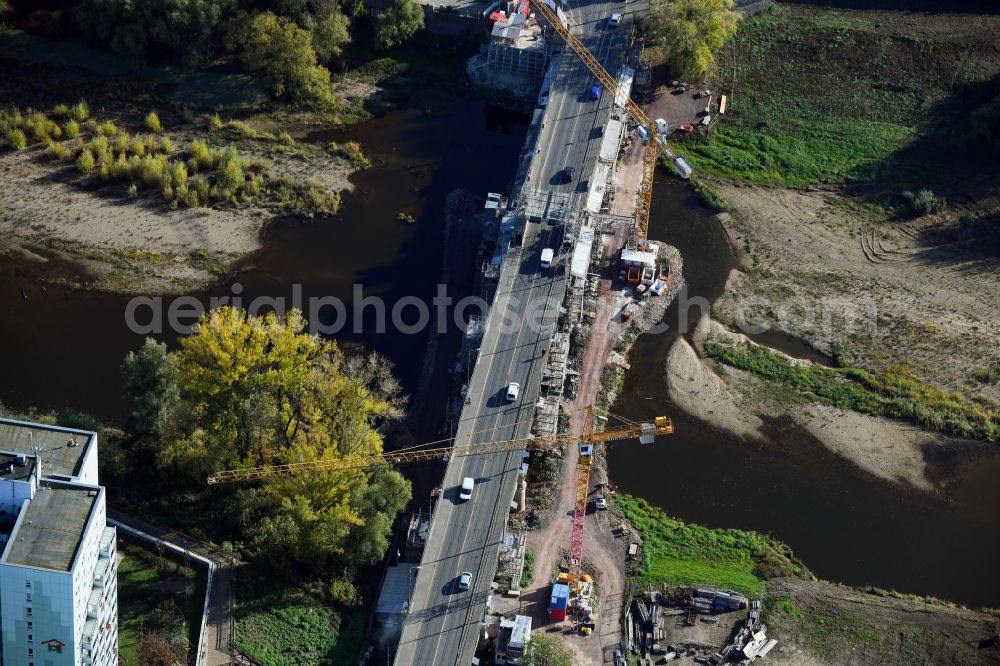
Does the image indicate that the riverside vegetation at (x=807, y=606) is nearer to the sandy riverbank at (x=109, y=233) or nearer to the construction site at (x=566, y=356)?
the construction site at (x=566, y=356)

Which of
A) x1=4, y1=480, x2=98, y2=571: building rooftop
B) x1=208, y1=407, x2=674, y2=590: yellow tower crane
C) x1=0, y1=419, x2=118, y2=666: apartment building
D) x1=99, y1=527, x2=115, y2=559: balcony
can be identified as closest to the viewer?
x1=0, y1=419, x2=118, y2=666: apartment building

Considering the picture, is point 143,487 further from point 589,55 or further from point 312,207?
point 589,55

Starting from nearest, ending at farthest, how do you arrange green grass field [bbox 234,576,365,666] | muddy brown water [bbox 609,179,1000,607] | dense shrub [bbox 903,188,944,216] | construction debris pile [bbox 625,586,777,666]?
green grass field [bbox 234,576,365,666] < construction debris pile [bbox 625,586,777,666] < muddy brown water [bbox 609,179,1000,607] < dense shrub [bbox 903,188,944,216]

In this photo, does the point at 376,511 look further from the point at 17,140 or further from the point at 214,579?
the point at 17,140

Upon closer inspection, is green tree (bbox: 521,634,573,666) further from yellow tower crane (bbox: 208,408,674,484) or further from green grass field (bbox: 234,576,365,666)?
yellow tower crane (bbox: 208,408,674,484)

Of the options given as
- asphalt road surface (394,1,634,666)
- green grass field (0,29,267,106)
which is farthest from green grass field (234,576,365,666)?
green grass field (0,29,267,106)

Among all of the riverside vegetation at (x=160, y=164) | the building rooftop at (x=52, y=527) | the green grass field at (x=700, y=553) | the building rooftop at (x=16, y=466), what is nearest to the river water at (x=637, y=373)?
the green grass field at (x=700, y=553)

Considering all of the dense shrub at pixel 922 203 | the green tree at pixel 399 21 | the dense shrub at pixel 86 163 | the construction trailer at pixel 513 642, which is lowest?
the construction trailer at pixel 513 642
